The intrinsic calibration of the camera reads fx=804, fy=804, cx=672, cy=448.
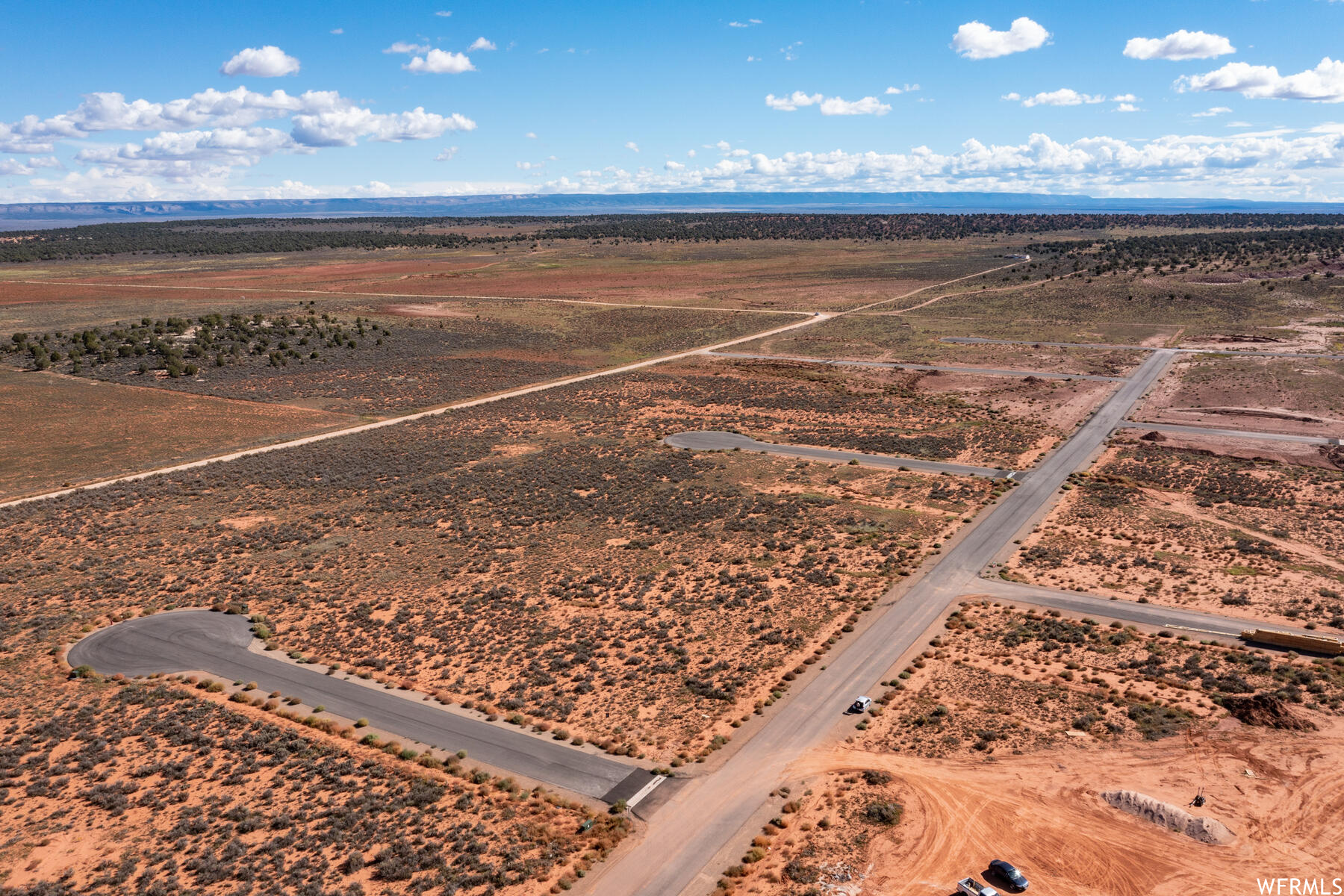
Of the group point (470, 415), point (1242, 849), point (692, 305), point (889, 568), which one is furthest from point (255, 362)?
point (1242, 849)

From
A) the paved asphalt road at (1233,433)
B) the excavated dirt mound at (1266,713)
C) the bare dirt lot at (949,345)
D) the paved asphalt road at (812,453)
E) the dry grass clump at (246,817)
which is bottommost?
the dry grass clump at (246,817)

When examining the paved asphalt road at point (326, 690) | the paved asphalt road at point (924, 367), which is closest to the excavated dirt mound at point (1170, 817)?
the paved asphalt road at point (326, 690)

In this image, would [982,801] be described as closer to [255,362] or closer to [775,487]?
[775,487]

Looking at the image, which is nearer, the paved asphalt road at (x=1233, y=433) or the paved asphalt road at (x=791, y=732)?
the paved asphalt road at (x=791, y=732)

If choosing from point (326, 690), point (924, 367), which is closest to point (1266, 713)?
point (326, 690)

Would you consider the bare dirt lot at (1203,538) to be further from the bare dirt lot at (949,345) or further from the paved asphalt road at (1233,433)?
the bare dirt lot at (949,345)

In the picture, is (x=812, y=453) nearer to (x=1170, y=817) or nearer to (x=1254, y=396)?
(x=1170, y=817)
